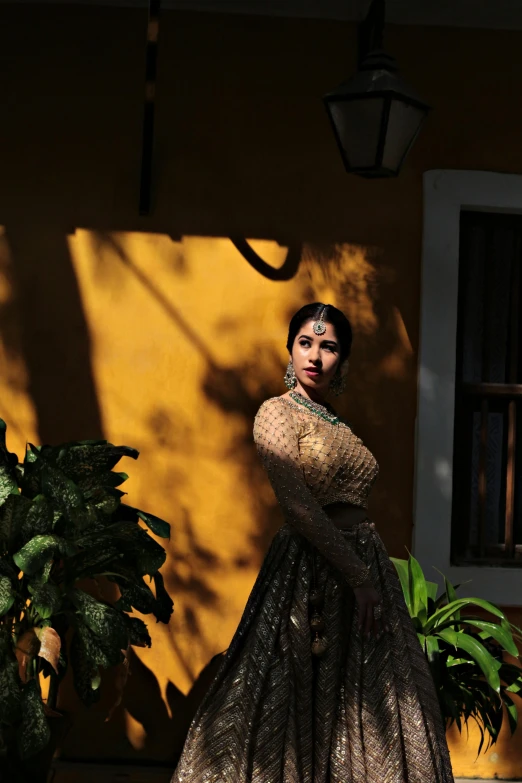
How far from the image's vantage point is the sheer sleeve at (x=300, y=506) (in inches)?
139

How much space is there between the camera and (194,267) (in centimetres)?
478

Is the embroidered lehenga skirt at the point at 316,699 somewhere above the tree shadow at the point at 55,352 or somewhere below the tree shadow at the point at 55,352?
below

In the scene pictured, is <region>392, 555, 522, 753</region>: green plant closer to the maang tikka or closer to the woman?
the woman

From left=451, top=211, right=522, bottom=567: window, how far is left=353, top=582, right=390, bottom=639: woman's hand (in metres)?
1.36

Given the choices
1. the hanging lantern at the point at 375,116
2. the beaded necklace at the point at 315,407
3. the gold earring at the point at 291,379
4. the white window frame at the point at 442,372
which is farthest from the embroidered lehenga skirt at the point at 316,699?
the hanging lantern at the point at 375,116

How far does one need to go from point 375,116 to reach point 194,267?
3.76ft

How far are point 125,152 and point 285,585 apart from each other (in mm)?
2109

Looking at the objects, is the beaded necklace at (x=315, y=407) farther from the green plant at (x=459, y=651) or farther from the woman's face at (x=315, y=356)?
the green plant at (x=459, y=651)

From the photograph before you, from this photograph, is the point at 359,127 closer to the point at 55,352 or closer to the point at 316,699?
the point at 55,352

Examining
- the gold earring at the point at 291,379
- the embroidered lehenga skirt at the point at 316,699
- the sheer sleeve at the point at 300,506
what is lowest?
the embroidered lehenga skirt at the point at 316,699

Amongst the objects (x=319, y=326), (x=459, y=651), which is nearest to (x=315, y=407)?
(x=319, y=326)

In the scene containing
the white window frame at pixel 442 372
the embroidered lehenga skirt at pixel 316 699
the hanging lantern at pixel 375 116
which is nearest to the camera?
the embroidered lehenga skirt at pixel 316 699

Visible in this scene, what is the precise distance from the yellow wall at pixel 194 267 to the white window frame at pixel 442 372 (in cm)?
8

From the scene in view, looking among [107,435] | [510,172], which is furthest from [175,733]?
[510,172]
